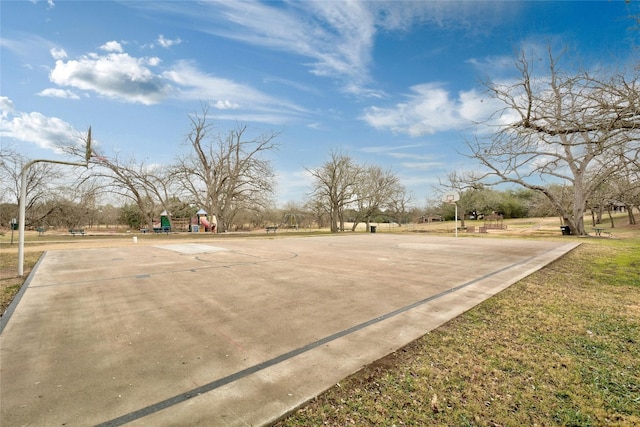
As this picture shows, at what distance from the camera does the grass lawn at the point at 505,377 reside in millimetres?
1915

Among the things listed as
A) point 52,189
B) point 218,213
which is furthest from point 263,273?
point 52,189

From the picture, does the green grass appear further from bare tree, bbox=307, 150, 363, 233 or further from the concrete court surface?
bare tree, bbox=307, 150, 363, 233

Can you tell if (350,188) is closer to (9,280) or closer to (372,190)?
(372,190)

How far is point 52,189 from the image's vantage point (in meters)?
30.3

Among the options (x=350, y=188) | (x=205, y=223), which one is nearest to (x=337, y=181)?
(x=350, y=188)

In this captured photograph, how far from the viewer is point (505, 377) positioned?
237 centimetres

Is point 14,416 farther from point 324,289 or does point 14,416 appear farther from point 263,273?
point 263,273

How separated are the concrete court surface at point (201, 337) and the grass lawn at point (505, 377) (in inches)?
8.8

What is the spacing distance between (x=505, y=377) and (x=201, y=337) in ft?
9.62

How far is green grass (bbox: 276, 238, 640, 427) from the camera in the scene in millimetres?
1915

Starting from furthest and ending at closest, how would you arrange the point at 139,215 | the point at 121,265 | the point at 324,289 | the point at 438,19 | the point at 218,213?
the point at 139,215 < the point at 218,213 < the point at 438,19 < the point at 121,265 < the point at 324,289

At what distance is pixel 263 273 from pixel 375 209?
2980cm

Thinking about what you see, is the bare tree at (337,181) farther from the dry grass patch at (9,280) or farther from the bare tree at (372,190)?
the dry grass patch at (9,280)

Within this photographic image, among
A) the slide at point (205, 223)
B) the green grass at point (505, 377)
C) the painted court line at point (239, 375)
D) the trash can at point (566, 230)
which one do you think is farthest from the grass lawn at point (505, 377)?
the slide at point (205, 223)
